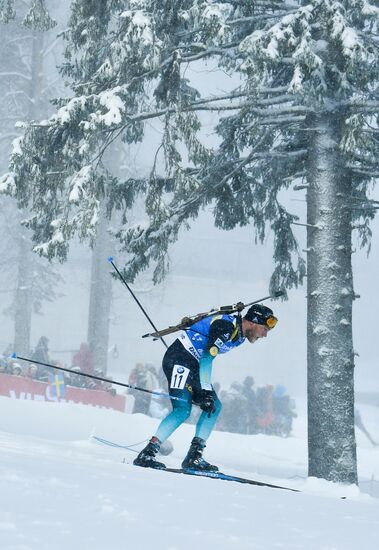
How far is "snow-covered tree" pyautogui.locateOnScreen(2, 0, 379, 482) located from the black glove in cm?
286

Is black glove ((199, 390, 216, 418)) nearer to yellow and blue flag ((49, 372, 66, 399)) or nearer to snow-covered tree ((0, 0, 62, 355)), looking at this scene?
yellow and blue flag ((49, 372, 66, 399))

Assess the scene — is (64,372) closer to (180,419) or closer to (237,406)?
(237,406)

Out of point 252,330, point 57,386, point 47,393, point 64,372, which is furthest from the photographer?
point 64,372

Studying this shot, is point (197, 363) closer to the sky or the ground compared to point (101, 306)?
closer to the ground

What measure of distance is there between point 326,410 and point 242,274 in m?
37.6

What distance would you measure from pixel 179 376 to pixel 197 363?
20 cm

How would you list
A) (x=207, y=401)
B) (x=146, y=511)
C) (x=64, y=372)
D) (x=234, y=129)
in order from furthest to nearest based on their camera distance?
(x=64, y=372) → (x=234, y=129) → (x=207, y=401) → (x=146, y=511)

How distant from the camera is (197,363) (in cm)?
734

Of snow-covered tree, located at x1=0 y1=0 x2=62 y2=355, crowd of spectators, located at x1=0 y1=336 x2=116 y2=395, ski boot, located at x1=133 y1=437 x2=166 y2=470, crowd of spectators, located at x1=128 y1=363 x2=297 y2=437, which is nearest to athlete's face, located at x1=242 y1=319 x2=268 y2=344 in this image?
ski boot, located at x1=133 y1=437 x2=166 y2=470

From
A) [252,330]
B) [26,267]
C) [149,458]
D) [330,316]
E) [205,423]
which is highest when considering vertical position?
[26,267]

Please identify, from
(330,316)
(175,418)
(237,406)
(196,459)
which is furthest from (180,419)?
(237,406)

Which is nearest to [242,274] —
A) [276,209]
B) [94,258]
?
[94,258]

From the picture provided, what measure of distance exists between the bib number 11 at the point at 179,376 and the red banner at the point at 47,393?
10.3 meters

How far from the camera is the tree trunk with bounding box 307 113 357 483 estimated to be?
960 cm
